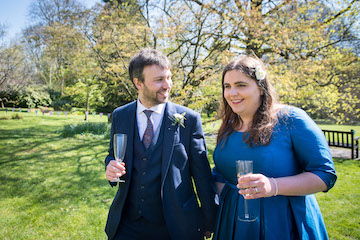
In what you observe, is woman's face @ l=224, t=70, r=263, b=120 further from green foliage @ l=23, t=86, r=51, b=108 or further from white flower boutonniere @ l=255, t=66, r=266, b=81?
green foliage @ l=23, t=86, r=51, b=108

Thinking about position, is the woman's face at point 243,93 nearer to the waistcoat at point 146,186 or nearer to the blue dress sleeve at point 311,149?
the blue dress sleeve at point 311,149

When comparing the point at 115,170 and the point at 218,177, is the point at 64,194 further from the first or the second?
the point at 218,177

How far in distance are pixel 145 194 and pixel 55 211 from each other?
3631 mm

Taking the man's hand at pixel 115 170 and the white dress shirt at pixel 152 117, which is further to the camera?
the white dress shirt at pixel 152 117

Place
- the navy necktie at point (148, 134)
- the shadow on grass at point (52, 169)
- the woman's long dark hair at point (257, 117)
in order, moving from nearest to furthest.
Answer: the woman's long dark hair at point (257, 117) → the navy necktie at point (148, 134) → the shadow on grass at point (52, 169)

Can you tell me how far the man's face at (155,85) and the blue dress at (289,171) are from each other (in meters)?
1.02

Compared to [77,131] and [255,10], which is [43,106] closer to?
[77,131]

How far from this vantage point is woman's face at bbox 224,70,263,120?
209 centimetres

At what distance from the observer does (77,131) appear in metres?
12.3

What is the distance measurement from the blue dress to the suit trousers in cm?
67

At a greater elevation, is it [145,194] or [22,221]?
[145,194]

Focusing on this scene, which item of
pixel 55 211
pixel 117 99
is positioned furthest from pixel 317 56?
pixel 117 99

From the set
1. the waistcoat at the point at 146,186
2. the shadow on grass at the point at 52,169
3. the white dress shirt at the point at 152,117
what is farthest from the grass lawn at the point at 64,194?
the white dress shirt at the point at 152,117

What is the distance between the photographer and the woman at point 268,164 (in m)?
1.71
